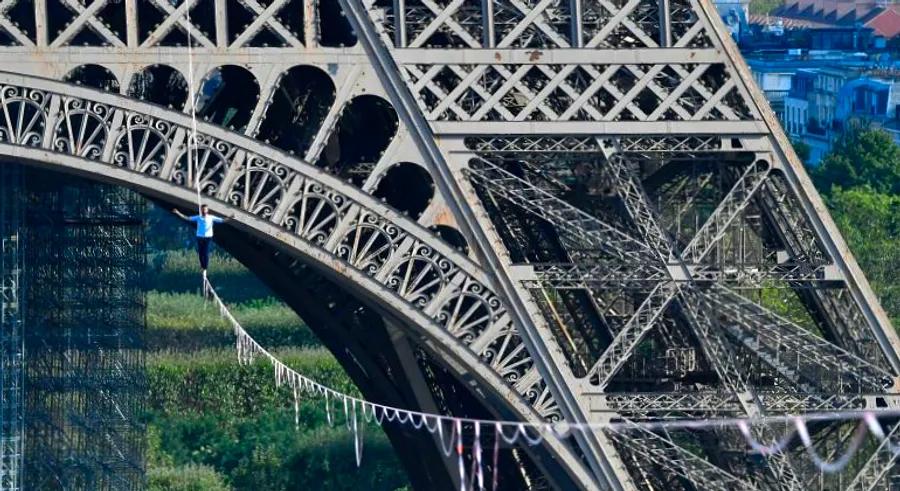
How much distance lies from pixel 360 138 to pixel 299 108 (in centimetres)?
123

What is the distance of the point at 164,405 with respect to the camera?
214 ft

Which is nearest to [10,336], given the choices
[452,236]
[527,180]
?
[452,236]

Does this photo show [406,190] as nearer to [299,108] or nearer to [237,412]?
[299,108]

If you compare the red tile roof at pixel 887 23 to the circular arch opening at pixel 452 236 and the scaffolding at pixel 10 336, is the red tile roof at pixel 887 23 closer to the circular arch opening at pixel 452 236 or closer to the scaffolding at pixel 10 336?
the scaffolding at pixel 10 336

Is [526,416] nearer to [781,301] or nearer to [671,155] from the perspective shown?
[671,155]

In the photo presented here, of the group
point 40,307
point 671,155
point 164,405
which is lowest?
point 164,405

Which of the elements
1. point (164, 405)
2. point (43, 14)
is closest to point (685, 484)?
point (43, 14)

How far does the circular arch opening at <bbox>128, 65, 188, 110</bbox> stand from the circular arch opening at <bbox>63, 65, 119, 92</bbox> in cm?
32

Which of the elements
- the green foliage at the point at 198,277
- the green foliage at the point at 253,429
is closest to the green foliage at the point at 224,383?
the green foliage at the point at 253,429

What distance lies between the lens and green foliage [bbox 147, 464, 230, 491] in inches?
2325

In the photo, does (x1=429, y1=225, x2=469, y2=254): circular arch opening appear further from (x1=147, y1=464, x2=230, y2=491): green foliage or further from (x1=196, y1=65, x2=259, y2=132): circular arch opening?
(x1=147, y1=464, x2=230, y2=491): green foliage

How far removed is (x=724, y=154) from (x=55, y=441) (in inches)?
588

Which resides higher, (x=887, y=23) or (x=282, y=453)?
(x=887, y=23)

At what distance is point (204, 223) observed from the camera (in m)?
36.2
